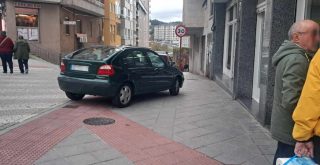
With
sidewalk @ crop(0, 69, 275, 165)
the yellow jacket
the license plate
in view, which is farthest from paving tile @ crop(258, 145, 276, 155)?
the license plate

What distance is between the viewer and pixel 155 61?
966cm

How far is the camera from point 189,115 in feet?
25.1

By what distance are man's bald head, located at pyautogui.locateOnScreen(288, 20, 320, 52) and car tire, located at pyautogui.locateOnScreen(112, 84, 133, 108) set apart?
220 inches

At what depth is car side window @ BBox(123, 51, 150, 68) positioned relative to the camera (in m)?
8.45

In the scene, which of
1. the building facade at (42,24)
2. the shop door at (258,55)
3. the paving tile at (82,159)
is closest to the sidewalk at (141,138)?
the paving tile at (82,159)

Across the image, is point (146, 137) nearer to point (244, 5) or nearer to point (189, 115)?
point (189, 115)

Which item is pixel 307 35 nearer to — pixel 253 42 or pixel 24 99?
pixel 253 42

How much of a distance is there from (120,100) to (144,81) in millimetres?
1084

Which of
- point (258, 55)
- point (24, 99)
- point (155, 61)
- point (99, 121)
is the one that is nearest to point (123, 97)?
point (99, 121)

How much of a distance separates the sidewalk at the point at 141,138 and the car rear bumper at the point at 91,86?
0.39 metres

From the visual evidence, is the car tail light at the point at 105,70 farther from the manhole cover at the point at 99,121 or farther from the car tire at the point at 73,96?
the car tire at the point at 73,96

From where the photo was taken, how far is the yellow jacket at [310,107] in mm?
2451

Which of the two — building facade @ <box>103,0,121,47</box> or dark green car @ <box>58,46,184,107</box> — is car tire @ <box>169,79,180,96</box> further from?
building facade @ <box>103,0,121,47</box>

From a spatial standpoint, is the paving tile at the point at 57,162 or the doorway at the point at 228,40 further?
the doorway at the point at 228,40
